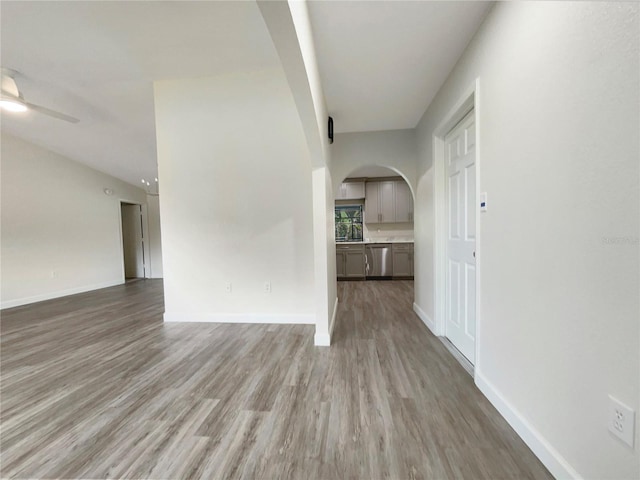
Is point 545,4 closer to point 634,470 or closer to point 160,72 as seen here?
point 634,470

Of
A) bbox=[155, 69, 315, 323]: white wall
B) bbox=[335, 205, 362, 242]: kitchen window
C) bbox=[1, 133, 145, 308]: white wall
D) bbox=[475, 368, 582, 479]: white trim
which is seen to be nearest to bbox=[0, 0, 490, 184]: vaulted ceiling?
bbox=[155, 69, 315, 323]: white wall

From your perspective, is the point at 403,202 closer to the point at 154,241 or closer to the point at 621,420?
the point at 621,420

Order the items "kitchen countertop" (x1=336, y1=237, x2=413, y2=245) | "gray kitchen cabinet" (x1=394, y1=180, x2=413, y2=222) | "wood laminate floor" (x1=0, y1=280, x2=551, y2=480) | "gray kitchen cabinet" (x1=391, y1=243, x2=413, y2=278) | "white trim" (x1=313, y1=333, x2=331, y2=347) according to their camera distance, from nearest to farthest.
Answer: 1. "wood laminate floor" (x1=0, y1=280, x2=551, y2=480)
2. "white trim" (x1=313, y1=333, x2=331, y2=347)
3. "gray kitchen cabinet" (x1=391, y1=243, x2=413, y2=278)
4. "kitchen countertop" (x1=336, y1=237, x2=413, y2=245)
5. "gray kitchen cabinet" (x1=394, y1=180, x2=413, y2=222)

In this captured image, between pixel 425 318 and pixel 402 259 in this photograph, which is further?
pixel 402 259

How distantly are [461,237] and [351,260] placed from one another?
146 inches

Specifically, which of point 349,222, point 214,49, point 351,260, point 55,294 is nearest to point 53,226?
point 55,294

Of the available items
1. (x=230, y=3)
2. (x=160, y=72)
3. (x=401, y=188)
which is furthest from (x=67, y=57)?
(x=401, y=188)

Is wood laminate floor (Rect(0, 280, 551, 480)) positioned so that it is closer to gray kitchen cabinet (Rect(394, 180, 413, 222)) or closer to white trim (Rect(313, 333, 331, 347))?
white trim (Rect(313, 333, 331, 347))

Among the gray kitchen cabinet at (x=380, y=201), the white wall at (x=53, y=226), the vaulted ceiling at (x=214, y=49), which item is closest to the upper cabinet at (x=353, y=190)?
the gray kitchen cabinet at (x=380, y=201)

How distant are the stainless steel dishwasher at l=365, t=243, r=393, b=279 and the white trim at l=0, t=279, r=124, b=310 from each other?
6068 millimetres

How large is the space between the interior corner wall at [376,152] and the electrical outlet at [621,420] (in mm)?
2883

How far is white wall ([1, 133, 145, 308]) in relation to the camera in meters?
4.30

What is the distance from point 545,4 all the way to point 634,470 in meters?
1.85

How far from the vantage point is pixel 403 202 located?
609 centimetres
